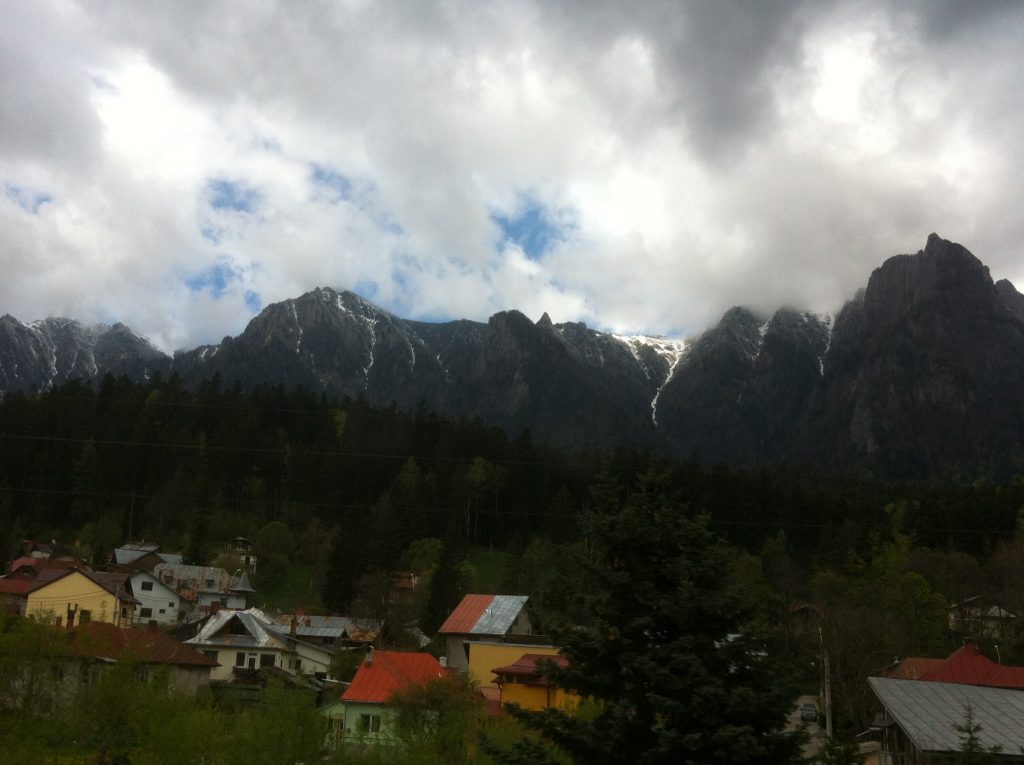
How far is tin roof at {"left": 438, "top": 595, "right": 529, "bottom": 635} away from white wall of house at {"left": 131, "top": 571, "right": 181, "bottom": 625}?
1370 inches

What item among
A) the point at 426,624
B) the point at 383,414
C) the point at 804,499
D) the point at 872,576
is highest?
the point at 383,414

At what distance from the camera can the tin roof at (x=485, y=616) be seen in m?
55.5

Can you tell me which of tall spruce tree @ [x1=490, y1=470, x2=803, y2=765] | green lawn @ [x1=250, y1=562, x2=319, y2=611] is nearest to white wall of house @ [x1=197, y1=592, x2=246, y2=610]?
green lawn @ [x1=250, y1=562, x2=319, y2=611]

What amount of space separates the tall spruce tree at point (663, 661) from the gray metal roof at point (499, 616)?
4053 cm

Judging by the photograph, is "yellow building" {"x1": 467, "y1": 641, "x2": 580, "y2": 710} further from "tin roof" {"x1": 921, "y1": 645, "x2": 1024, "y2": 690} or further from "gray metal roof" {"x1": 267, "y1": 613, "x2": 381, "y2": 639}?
Answer: "gray metal roof" {"x1": 267, "y1": 613, "x2": 381, "y2": 639}

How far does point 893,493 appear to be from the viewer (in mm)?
118125

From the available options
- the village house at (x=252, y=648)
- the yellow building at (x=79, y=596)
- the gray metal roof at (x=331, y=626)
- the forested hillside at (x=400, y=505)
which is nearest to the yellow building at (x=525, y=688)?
the village house at (x=252, y=648)

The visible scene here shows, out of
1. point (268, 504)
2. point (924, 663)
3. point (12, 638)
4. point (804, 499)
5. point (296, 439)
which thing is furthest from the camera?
point (296, 439)

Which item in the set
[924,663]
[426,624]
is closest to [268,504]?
[426,624]

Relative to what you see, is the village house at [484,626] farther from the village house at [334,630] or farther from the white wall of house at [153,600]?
the white wall of house at [153,600]

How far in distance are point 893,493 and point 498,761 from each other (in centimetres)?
11440

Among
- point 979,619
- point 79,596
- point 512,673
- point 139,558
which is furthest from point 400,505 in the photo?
point 512,673

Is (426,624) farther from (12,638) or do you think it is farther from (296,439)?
(296,439)

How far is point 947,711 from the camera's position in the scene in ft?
102
